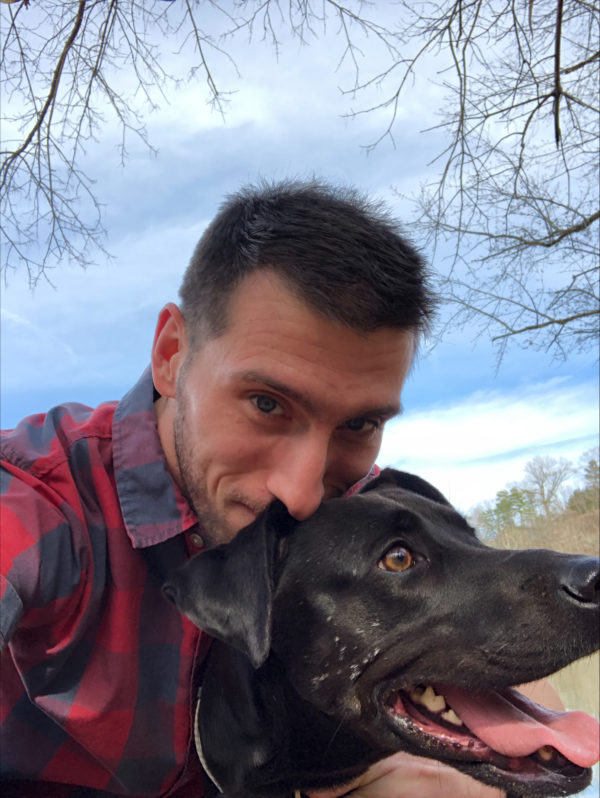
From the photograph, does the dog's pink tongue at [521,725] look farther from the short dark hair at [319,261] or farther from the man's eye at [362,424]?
the short dark hair at [319,261]

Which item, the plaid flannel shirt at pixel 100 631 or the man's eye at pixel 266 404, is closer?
the plaid flannel shirt at pixel 100 631

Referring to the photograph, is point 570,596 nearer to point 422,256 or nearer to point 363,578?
point 363,578

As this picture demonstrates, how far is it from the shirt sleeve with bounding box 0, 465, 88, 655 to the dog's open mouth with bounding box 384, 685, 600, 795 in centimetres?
92

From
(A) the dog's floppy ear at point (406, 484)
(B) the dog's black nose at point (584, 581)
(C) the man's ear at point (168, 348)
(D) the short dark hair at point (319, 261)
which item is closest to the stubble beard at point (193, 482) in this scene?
(C) the man's ear at point (168, 348)

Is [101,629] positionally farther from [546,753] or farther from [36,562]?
[546,753]

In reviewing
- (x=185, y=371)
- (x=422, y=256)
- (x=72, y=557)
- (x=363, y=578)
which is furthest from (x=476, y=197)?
(x=72, y=557)

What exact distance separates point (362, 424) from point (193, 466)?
554 mm

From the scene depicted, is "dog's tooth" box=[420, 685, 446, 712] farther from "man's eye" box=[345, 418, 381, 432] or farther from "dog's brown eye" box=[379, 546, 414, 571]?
"man's eye" box=[345, 418, 381, 432]

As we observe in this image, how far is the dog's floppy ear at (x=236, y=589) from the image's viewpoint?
186 centimetres

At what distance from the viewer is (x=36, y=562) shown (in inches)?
68.0

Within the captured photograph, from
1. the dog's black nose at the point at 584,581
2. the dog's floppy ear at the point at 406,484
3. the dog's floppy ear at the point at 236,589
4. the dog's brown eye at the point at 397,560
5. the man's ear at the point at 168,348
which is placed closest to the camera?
the dog's black nose at the point at 584,581

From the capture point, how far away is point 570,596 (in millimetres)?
1707

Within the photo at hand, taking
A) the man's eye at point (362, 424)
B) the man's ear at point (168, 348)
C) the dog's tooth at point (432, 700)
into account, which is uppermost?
the man's ear at point (168, 348)

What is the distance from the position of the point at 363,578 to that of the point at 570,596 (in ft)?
1.77
